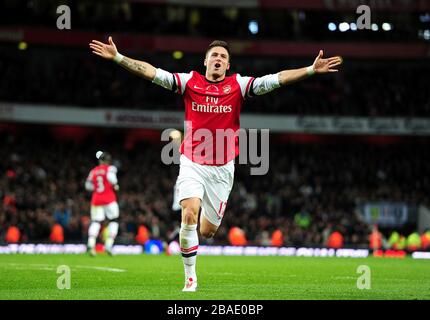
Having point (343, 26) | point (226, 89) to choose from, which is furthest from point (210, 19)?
point (226, 89)

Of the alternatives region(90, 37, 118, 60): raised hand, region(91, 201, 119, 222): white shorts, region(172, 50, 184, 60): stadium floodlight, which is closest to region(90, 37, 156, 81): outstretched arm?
region(90, 37, 118, 60): raised hand

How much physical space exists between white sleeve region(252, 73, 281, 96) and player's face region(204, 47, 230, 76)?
1.55ft

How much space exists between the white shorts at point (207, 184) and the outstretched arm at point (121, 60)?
129 cm

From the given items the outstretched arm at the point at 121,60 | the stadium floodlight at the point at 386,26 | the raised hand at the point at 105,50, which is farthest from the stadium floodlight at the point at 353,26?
the raised hand at the point at 105,50

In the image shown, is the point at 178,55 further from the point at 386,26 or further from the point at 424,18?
the point at 424,18

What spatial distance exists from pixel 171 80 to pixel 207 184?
1458mm

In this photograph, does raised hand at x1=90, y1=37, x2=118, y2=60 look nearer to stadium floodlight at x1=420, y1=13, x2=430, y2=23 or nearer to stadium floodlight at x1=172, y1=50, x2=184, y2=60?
stadium floodlight at x1=172, y1=50, x2=184, y2=60

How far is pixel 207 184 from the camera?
11539mm

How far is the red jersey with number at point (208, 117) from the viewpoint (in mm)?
11430

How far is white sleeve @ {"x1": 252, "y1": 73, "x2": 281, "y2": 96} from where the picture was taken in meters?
11.3

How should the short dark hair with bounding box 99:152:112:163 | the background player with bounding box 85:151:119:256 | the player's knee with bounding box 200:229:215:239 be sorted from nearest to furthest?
the player's knee with bounding box 200:229:215:239
the short dark hair with bounding box 99:152:112:163
the background player with bounding box 85:151:119:256

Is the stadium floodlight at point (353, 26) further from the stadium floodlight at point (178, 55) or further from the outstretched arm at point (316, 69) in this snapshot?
the outstretched arm at point (316, 69)

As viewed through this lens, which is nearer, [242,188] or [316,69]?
[316,69]
